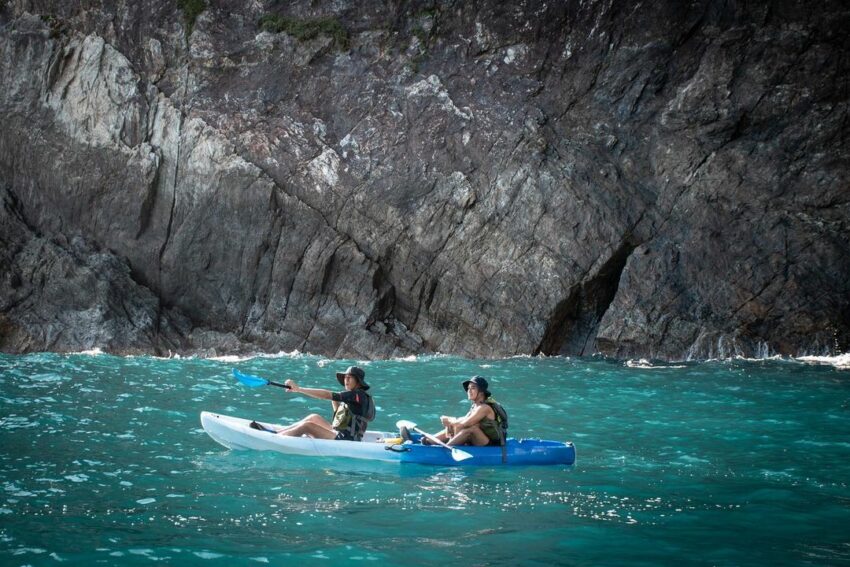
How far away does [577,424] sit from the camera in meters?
12.6

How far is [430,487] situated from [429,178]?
16.9 metres

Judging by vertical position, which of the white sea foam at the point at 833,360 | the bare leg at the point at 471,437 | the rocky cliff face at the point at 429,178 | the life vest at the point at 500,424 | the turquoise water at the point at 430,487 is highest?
the rocky cliff face at the point at 429,178

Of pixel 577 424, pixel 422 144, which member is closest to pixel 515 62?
pixel 422 144

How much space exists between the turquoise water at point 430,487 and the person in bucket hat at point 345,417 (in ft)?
1.69

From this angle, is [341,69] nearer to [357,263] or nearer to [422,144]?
[422,144]

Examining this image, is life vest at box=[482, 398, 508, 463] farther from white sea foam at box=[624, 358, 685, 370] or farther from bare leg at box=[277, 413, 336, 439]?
white sea foam at box=[624, 358, 685, 370]

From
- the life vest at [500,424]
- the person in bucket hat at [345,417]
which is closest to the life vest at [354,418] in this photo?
the person in bucket hat at [345,417]

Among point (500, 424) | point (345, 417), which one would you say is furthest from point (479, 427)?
point (345, 417)

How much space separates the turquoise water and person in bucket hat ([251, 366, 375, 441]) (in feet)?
1.69

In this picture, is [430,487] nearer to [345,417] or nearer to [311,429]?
[345,417]

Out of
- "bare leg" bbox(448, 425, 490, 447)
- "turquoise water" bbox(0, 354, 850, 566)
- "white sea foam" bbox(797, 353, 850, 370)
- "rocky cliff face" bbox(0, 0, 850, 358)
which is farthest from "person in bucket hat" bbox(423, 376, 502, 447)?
"rocky cliff face" bbox(0, 0, 850, 358)

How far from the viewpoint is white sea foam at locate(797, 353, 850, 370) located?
19.3 metres

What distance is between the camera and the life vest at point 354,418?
10.3 metres

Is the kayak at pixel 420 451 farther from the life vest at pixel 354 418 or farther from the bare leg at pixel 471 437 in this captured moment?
the life vest at pixel 354 418
